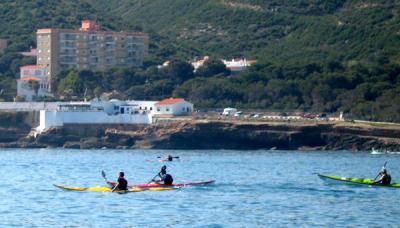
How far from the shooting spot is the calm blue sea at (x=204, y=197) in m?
49.2

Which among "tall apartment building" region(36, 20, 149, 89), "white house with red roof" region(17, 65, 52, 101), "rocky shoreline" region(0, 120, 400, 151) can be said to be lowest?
"rocky shoreline" region(0, 120, 400, 151)

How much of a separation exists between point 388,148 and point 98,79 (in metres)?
46.2

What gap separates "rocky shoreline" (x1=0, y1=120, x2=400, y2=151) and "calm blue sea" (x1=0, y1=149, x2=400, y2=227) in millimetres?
23885

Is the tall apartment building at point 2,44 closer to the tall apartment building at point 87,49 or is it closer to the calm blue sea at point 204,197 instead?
the tall apartment building at point 87,49

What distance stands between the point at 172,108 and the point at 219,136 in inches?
342

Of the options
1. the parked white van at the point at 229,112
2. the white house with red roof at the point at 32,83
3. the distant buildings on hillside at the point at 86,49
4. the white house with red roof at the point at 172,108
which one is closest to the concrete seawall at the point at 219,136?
the white house with red roof at the point at 172,108

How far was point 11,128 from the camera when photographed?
425 ft

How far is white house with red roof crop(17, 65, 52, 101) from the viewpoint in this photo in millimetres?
147625

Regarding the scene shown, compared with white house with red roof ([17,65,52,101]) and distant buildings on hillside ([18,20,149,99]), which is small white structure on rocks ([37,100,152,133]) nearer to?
white house with red roof ([17,65,52,101])

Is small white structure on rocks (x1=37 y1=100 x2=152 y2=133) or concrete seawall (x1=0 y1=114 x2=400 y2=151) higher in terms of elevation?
small white structure on rocks (x1=37 y1=100 x2=152 y2=133)

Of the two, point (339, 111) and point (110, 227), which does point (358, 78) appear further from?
point (110, 227)

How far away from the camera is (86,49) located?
531 ft

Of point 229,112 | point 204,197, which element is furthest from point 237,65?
point 204,197

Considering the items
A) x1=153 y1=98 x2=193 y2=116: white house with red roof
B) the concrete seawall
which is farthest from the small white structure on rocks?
x1=153 y1=98 x2=193 y2=116: white house with red roof
